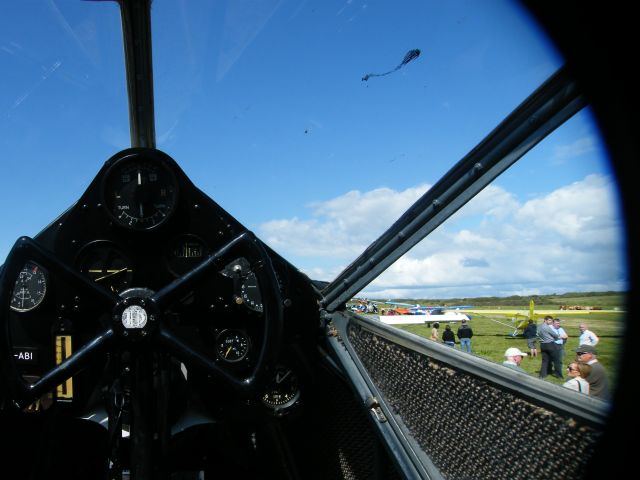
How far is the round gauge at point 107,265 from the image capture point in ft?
8.34

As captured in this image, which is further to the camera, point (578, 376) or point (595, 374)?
point (578, 376)

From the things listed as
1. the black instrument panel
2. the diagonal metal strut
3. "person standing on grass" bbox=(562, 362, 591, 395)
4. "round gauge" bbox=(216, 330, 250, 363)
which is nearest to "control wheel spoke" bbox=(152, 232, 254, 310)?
the black instrument panel

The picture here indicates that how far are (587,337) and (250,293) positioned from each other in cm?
151

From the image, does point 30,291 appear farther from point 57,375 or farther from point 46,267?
point 57,375

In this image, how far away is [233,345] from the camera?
262 centimetres

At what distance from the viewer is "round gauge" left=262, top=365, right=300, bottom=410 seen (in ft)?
8.88

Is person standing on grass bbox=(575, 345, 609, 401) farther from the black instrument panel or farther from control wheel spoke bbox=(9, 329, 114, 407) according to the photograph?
control wheel spoke bbox=(9, 329, 114, 407)

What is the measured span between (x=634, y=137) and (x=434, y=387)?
1142 mm

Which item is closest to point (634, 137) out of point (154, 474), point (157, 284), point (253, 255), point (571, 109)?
point (571, 109)

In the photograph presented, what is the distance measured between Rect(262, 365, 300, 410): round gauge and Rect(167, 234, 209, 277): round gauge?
665 mm

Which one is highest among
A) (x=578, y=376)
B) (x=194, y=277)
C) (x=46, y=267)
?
(x=46, y=267)

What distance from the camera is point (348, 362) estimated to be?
2508 mm

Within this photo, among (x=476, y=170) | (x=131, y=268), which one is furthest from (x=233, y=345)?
(x=476, y=170)

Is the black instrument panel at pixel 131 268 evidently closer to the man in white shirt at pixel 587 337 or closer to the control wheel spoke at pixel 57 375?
the control wheel spoke at pixel 57 375
